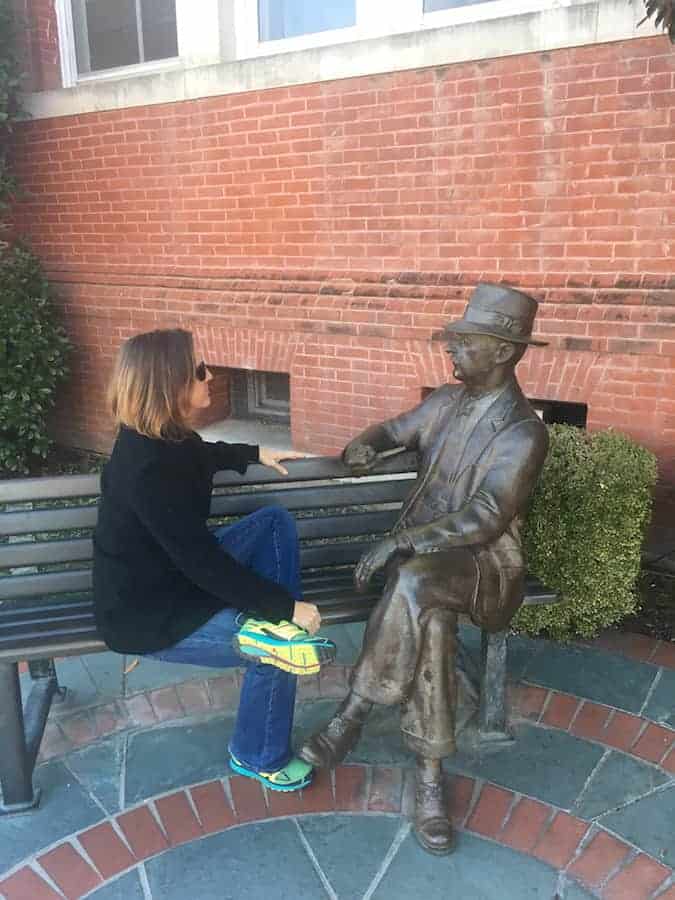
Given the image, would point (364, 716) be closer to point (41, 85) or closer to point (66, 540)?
point (66, 540)

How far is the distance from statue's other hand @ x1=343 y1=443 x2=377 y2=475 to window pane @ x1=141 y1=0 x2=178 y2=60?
13.8 ft

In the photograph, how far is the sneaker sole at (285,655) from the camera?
230cm

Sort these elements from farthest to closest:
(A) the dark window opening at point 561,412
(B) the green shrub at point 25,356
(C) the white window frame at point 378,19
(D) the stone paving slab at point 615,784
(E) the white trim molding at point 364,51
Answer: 1. (B) the green shrub at point 25,356
2. (A) the dark window opening at point 561,412
3. (C) the white window frame at point 378,19
4. (E) the white trim molding at point 364,51
5. (D) the stone paving slab at point 615,784

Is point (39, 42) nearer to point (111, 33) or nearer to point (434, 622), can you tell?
point (111, 33)

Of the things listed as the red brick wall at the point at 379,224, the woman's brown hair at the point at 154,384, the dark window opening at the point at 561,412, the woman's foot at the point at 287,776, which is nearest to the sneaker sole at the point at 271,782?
the woman's foot at the point at 287,776

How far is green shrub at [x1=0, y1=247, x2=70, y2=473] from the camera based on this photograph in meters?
5.83

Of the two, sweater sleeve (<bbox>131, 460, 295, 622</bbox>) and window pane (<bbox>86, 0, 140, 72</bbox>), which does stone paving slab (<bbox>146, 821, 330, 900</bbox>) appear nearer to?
sweater sleeve (<bbox>131, 460, 295, 622</bbox>)

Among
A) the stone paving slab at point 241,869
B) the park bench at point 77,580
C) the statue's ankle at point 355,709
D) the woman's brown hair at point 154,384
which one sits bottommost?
the stone paving slab at point 241,869

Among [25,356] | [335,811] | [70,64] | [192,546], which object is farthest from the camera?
[70,64]

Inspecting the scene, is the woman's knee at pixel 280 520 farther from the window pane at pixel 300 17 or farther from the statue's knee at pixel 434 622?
the window pane at pixel 300 17

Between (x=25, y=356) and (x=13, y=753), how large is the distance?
12.8ft

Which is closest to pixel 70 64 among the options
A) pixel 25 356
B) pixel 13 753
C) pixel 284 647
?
pixel 25 356

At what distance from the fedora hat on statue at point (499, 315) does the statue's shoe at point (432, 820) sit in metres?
1.49

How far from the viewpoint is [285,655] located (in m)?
2.32
